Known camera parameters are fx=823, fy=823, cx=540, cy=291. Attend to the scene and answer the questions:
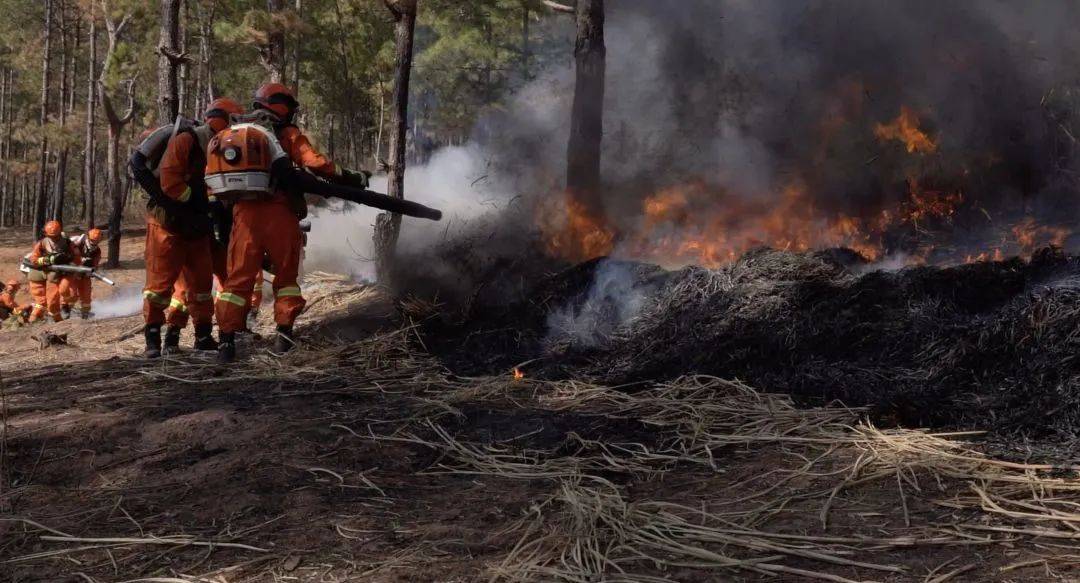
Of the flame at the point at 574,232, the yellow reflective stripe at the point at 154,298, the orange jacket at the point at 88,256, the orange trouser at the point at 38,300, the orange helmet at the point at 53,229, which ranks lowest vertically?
the orange trouser at the point at 38,300

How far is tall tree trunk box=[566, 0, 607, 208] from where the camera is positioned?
9438mm

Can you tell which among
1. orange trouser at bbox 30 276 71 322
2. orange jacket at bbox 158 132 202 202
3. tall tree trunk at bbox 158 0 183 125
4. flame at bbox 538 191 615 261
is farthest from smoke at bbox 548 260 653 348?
orange trouser at bbox 30 276 71 322

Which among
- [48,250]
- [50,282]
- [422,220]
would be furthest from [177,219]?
[50,282]

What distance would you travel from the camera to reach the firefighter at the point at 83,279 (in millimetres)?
12859

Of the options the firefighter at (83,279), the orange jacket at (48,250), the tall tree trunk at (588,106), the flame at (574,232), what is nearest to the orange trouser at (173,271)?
the flame at (574,232)

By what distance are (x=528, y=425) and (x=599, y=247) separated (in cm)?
542

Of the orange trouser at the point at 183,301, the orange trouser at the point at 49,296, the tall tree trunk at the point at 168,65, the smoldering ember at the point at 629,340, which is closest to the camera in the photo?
the smoldering ember at the point at 629,340

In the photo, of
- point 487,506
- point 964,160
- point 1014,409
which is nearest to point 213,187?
point 487,506

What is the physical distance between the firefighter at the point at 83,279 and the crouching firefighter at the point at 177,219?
7.09 metres

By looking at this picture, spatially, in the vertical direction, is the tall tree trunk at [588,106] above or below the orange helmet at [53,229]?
above

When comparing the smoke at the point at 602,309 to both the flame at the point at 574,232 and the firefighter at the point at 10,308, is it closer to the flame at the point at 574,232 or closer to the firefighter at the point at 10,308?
the flame at the point at 574,232

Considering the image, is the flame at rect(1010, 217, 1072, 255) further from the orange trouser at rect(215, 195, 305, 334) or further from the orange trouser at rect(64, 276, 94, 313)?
the orange trouser at rect(64, 276, 94, 313)

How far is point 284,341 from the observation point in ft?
19.7

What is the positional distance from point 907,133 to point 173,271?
7906 millimetres
